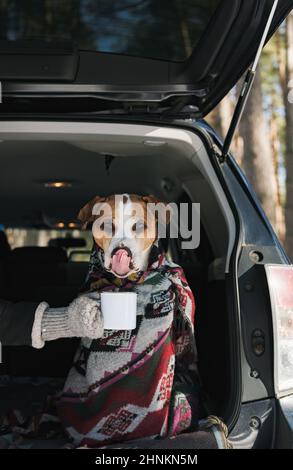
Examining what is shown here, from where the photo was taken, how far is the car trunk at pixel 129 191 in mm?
3066

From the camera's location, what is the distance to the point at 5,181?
488 centimetres

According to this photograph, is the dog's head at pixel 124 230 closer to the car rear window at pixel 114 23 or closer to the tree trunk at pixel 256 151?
the car rear window at pixel 114 23

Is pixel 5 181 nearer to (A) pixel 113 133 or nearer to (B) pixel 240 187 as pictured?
(A) pixel 113 133

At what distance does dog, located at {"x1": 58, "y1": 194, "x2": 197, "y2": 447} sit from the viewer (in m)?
2.69

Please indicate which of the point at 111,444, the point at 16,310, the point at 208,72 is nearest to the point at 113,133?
the point at 208,72

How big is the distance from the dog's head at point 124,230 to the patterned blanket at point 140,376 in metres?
0.08

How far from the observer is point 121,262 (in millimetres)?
2879

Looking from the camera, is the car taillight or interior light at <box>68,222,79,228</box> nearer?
the car taillight

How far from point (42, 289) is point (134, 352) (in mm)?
1133

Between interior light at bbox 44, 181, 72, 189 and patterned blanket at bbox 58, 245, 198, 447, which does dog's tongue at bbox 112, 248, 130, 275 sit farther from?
interior light at bbox 44, 181, 72, 189

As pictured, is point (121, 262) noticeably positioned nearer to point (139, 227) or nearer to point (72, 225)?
point (139, 227)

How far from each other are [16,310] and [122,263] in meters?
0.62

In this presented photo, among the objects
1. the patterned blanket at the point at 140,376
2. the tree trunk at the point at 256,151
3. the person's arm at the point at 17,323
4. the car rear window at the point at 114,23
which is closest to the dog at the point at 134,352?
the patterned blanket at the point at 140,376

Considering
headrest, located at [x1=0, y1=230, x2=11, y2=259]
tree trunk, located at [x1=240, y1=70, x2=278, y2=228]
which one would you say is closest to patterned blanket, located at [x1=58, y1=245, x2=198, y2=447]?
headrest, located at [x1=0, y1=230, x2=11, y2=259]
